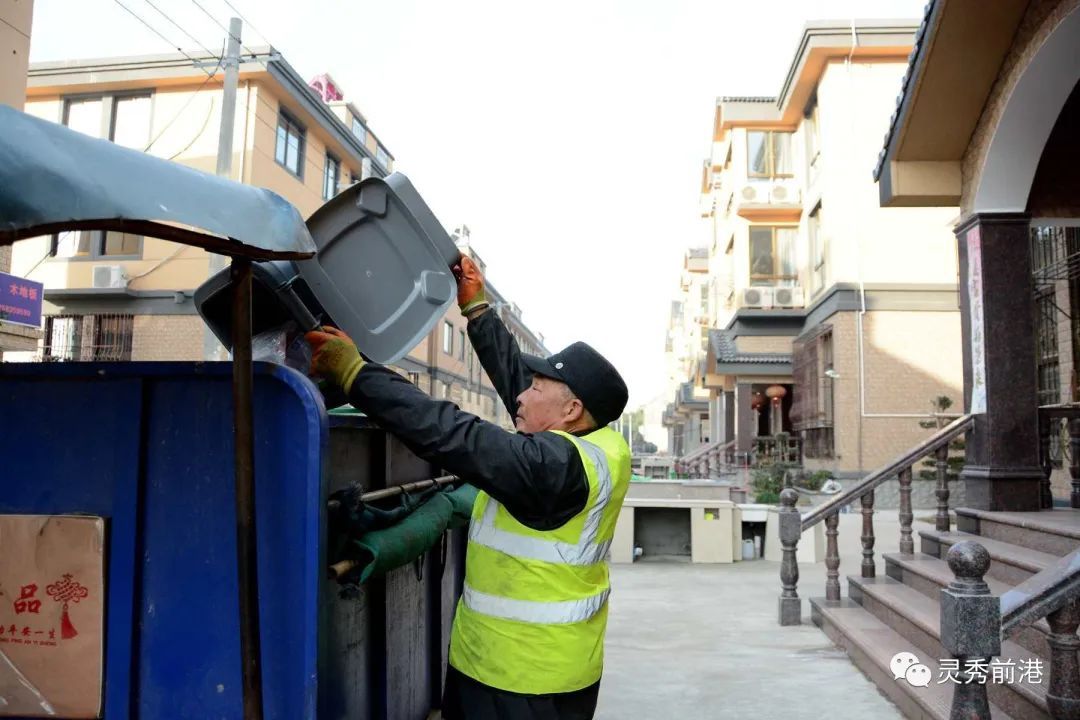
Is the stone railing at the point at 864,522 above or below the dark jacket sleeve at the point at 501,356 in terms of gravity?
below

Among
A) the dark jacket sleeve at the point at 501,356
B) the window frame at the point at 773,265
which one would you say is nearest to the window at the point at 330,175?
the window frame at the point at 773,265

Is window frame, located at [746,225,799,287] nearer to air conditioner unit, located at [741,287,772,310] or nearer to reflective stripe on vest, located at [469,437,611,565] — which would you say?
air conditioner unit, located at [741,287,772,310]

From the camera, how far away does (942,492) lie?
6906 millimetres

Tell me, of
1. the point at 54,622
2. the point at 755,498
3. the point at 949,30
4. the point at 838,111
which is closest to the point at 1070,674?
the point at 54,622

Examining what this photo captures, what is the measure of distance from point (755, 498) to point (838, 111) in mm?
9747

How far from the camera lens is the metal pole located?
76.4 inches

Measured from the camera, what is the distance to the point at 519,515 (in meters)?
2.30

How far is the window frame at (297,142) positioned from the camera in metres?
19.9

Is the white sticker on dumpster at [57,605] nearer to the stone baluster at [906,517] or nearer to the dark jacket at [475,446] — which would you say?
the dark jacket at [475,446]

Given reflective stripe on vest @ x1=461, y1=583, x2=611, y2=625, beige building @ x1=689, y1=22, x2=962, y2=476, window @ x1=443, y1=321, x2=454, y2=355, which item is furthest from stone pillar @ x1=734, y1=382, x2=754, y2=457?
reflective stripe on vest @ x1=461, y1=583, x2=611, y2=625

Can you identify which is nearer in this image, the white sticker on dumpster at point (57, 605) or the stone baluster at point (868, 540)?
the white sticker on dumpster at point (57, 605)

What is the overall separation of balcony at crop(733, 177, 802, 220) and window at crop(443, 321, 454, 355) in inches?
583

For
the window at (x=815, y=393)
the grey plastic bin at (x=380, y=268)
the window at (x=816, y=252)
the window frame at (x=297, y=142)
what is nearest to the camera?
the grey plastic bin at (x=380, y=268)

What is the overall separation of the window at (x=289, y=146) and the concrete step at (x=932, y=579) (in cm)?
1742
